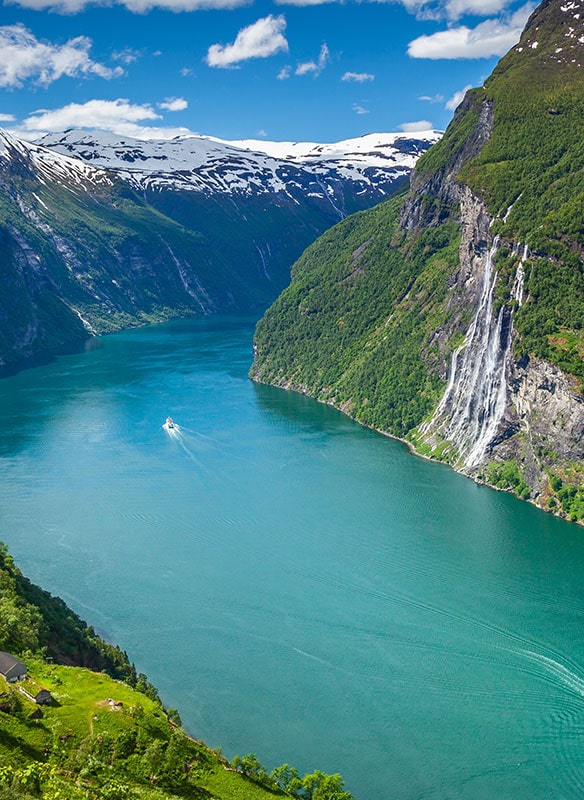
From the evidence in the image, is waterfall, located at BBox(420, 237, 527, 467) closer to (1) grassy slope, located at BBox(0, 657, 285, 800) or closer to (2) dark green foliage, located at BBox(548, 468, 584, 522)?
(2) dark green foliage, located at BBox(548, 468, 584, 522)

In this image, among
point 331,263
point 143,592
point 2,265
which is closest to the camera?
point 143,592

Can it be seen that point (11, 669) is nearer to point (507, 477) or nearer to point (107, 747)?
point (107, 747)

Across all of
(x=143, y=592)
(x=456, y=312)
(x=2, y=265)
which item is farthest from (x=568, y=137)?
(x=2, y=265)

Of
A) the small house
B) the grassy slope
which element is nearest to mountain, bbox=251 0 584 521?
the grassy slope

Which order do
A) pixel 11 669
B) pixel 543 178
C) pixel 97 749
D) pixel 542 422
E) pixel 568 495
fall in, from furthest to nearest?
pixel 543 178, pixel 542 422, pixel 568 495, pixel 11 669, pixel 97 749

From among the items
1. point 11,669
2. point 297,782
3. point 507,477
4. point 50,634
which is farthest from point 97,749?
point 507,477

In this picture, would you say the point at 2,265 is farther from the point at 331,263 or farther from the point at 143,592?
the point at 143,592
